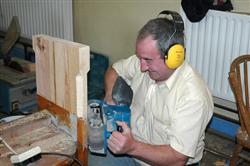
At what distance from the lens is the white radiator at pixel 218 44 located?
6.47 ft

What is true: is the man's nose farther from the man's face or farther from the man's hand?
the man's hand

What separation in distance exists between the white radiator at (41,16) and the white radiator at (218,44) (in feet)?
3.65

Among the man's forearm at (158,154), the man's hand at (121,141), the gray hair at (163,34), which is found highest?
the gray hair at (163,34)

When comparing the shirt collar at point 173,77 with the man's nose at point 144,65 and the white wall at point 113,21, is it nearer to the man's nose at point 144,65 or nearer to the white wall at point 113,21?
the man's nose at point 144,65

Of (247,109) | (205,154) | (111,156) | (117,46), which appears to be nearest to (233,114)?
(205,154)

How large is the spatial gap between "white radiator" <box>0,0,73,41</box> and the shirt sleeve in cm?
140

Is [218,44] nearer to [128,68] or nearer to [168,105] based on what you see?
[128,68]

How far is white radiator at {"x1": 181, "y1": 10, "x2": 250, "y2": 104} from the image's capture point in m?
1.97

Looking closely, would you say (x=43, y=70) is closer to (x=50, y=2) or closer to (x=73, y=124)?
(x=73, y=124)

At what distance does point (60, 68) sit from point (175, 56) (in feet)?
1.27

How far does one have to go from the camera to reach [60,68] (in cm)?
105

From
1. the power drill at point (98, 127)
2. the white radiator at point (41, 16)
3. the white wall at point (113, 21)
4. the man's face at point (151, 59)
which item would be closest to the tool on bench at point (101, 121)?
the power drill at point (98, 127)

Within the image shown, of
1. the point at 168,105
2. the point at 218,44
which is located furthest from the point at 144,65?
the point at 218,44

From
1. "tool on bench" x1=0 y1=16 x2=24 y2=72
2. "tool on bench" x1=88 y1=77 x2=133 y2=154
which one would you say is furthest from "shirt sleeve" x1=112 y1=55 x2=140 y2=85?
"tool on bench" x1=0 y1=16 x2=24 y2=72
